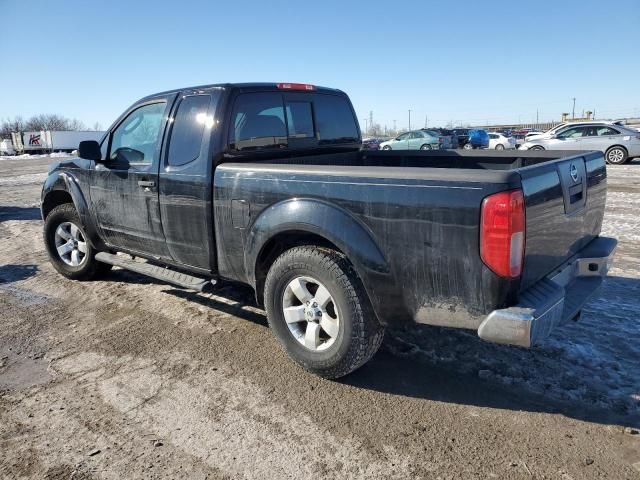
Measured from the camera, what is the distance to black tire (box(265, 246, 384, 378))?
121 inches

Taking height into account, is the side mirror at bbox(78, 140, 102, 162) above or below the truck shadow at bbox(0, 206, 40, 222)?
above

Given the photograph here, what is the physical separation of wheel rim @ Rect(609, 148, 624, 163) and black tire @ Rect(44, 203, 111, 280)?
18.9m

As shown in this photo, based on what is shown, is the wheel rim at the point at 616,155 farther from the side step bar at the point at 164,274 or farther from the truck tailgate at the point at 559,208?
the side step bar at the point at 164,274

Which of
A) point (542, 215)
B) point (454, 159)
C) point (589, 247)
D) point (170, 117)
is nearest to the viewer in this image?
point (542, 215)

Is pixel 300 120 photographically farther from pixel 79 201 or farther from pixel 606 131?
pixel 606 131

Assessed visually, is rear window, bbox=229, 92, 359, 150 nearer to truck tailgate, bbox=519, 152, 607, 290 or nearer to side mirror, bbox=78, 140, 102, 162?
side mirror, bbox=78, 140, 102, 162

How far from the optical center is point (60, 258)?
227 inches

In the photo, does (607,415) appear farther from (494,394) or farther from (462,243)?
(462,243)

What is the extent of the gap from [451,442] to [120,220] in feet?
11.8

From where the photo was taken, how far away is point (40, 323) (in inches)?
177

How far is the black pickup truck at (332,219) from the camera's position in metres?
2.60

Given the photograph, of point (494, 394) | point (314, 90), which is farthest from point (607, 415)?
point (314, 90)

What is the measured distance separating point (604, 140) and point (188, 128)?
18.4 metres

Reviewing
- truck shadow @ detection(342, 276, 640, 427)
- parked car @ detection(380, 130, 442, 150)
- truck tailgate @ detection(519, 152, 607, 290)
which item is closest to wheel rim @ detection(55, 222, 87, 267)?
truck shadow @ detection(342, 276, 640, 427)
